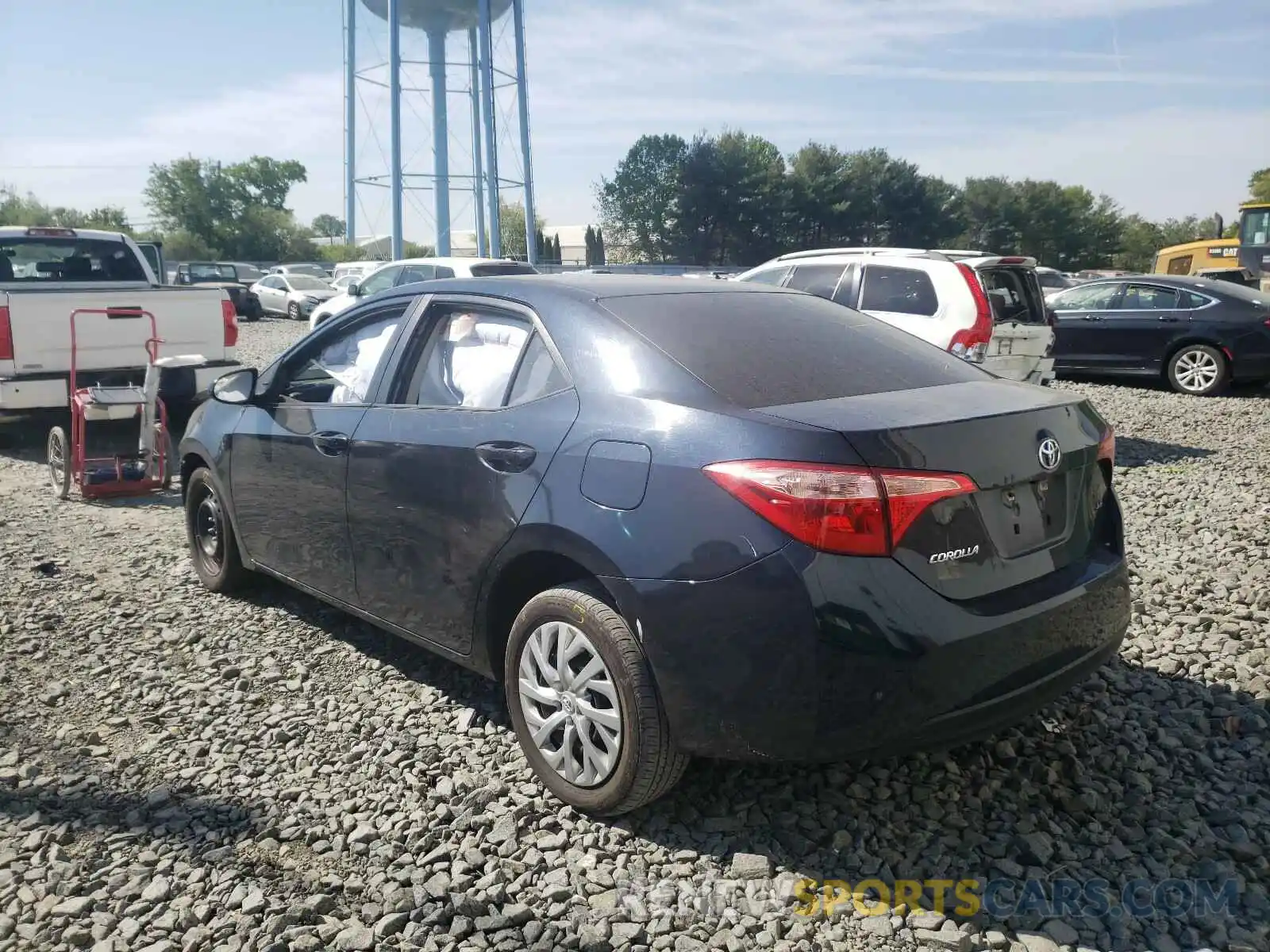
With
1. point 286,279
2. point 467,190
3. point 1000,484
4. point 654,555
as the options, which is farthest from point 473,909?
point 467,190

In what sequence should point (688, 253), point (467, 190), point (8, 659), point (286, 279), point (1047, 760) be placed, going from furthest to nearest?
point (688, 253) < point (467, 190) < point (286, 279) < point (8, 659) < point (1047, 760)

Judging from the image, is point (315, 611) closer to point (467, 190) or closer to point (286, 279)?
point (286, 279)

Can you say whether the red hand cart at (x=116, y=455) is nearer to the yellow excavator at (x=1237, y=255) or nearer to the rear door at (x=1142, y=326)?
the rear door at (x=1142, y=326)

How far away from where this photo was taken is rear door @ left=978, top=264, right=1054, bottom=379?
9.15m

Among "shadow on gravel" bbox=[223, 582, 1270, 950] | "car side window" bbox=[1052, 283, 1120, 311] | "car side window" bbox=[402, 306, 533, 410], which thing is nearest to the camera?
"shadow on gravel" bbox=[223, 582, 1270, 950]

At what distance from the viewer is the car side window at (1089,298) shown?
1359 cm

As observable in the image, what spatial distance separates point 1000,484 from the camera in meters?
2.82

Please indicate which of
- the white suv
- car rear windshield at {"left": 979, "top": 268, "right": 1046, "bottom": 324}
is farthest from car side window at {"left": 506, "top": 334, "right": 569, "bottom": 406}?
car rear windshield at {"left": 979, "top": 268, "right": 1046, "bottom": 324}

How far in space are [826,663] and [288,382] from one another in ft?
10.0

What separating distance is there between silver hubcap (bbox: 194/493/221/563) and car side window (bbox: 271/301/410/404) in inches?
36.0

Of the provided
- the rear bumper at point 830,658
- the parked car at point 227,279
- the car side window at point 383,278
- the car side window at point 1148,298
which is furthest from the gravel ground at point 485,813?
the parked car at point 227,279

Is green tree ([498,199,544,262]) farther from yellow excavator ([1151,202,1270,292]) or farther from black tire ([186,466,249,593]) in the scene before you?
black tire ([186,466,249,593])

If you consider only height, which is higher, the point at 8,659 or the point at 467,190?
the point at 467,190

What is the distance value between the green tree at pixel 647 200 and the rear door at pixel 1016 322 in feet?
173
